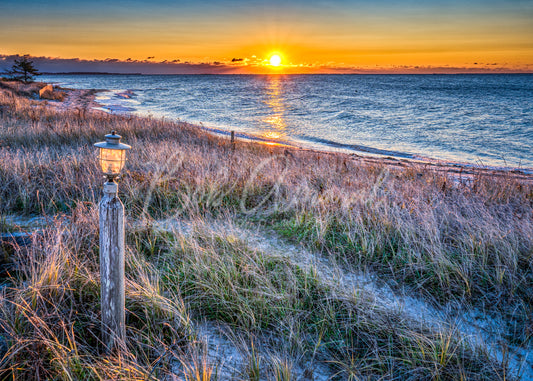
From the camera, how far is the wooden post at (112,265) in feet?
7.75

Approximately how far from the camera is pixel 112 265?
248 centimetres

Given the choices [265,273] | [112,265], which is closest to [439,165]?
[265,273]

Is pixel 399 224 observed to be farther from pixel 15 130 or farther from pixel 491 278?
pixel 15 130

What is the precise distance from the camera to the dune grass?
2.81 m

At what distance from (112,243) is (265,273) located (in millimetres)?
2027

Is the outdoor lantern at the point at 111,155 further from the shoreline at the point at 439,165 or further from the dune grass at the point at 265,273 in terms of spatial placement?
the shoreline at the point at 439,165

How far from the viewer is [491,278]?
4.36 metres

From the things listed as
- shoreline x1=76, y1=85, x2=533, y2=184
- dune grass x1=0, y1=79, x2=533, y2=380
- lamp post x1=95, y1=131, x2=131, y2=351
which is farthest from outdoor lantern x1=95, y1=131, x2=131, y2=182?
Answer: shoreline x1=76, y1=85, x2=533, y2=184

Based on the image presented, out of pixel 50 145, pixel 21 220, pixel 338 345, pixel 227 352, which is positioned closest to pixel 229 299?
pixel 227 352

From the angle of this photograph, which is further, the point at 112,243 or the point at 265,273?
the point at 265,273

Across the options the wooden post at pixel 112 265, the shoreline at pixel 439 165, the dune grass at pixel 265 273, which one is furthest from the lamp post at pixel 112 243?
the shoreline at pixel 439 165

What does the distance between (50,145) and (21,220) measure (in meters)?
5.87

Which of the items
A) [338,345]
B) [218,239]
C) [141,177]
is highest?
[141,177]

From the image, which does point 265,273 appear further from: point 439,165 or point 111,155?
point 439,165
